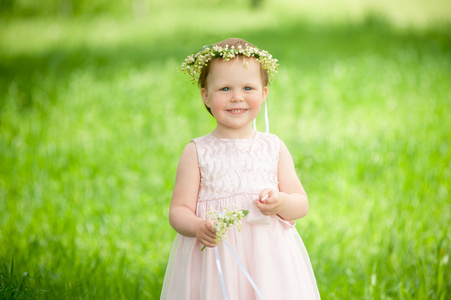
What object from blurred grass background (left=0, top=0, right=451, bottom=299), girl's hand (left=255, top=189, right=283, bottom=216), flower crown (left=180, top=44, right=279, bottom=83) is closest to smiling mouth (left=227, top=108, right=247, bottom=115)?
flower crown (left=180, top=44, right=279, bottom=83)

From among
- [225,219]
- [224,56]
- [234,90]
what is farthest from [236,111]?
[225,219]

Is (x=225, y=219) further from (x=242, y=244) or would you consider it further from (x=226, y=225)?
(x=242, y=244)

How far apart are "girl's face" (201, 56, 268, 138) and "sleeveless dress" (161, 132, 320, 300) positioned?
0.42 feet

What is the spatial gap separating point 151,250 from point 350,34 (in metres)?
6.47

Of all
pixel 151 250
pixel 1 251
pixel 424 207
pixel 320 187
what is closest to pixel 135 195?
pixel 151 250

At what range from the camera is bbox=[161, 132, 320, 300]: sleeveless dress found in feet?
8.32

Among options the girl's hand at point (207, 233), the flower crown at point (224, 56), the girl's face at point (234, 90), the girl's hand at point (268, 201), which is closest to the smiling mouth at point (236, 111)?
the girl's face at point (234, 90)

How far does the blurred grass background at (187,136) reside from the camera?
4246 mm

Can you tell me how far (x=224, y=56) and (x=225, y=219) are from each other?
30.8 inches

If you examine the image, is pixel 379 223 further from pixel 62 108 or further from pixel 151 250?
pixel 62 108

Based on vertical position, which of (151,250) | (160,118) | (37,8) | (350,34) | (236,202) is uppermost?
(37,8)

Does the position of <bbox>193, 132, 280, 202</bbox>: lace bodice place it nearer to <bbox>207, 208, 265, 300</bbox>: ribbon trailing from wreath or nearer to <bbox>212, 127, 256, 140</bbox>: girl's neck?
<bbox>212, 127, 256, 140</bbox>: girl's neck

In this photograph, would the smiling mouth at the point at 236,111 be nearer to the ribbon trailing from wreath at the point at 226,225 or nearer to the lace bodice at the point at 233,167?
the lace bodice at the point at 233,167

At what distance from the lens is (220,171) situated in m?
2.62
